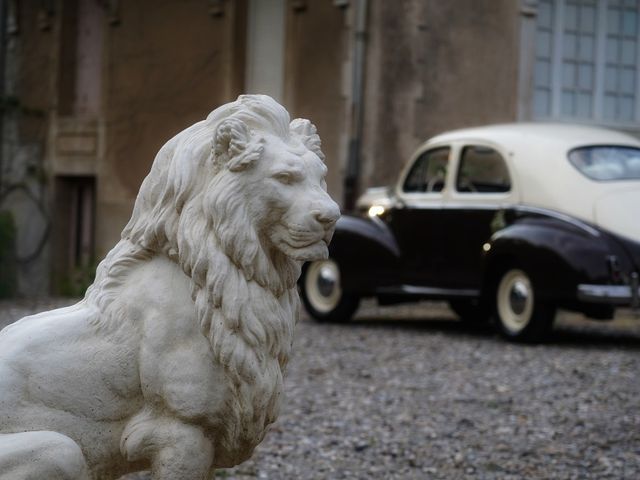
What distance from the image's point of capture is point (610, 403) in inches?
260

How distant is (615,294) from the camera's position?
28.2 feet

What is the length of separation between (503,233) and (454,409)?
306 centimetres

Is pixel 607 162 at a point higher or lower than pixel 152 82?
lower

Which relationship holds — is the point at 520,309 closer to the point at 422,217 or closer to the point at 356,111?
the point at 422,217

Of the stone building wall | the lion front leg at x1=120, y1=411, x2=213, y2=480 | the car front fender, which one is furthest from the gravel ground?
the stone building wall

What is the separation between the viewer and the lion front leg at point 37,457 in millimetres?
2551

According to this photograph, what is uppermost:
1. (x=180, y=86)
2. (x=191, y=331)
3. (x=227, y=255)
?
(x=180, y=86)

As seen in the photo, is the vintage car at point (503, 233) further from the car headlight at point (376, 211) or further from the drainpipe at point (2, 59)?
the drainpipe at point (2, 59)

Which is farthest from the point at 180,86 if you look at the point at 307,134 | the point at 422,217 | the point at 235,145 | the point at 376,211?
the point at 235,145

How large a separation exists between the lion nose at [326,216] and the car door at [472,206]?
7.08 metres

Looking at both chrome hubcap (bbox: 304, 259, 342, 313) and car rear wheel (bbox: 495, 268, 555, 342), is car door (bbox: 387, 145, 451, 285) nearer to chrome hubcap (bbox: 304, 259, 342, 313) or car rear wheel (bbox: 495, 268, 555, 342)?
chrome hubcap (bbox: 304, 259, 342, 313)

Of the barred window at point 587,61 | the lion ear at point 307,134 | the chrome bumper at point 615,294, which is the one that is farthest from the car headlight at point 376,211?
the lion ear at point 307,134

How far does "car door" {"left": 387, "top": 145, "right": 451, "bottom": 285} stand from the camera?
1023 centimetres

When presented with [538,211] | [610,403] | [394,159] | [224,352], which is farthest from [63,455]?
[394,159]
